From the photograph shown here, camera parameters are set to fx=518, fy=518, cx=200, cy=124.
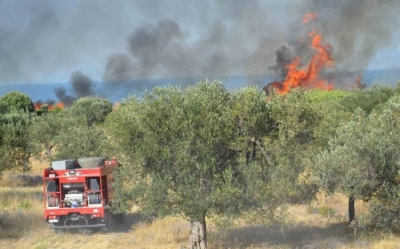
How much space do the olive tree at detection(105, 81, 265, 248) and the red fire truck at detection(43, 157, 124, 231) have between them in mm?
5336

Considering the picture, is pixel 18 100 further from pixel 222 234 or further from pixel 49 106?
pixel 222 234

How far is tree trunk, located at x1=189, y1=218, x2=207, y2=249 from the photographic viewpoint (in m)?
19.0

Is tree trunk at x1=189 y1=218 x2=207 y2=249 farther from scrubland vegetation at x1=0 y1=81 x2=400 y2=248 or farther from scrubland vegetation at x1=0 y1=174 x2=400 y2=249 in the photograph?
scrubland vegetation at x1=0 y1=174 x2=400 y2=249

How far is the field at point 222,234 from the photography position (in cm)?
1970

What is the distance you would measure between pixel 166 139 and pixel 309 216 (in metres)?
10.3

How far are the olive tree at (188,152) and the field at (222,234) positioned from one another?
131 cm

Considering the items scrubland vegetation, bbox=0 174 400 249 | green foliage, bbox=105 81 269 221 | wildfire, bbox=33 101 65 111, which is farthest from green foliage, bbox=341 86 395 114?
wildfire, bbox=33 101 65 111

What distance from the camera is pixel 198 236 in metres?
19.0

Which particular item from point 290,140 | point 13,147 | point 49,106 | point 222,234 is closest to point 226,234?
point 222,234

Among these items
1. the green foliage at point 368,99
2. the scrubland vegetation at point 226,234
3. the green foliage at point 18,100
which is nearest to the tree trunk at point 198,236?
the scrubland vegetation at point 226,234

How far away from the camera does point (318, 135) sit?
20062mm

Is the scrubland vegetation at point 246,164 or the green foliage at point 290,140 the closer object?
the scrubland vegetation at point 246,164

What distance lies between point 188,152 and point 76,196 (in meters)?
8.76

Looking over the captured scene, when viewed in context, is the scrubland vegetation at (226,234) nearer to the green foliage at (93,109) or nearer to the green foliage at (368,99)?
the green foliage at (368,99)
